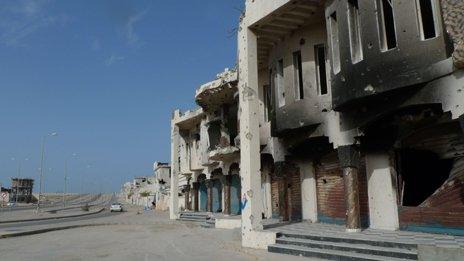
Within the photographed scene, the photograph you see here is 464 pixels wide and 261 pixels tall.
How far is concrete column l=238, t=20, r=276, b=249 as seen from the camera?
1562 centimetres

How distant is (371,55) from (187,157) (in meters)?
28.2

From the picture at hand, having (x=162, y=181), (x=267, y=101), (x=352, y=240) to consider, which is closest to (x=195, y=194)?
(x=267, y=101)

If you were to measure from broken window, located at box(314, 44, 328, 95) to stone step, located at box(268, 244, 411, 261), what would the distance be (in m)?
6.30

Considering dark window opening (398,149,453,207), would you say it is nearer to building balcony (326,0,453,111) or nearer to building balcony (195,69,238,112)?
building balcony (326,0,453,111)

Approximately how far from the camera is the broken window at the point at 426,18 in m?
11.5

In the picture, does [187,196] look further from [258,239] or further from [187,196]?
[258,239]

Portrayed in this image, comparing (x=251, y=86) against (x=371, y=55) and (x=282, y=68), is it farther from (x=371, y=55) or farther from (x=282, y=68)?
(x=371, y=55)

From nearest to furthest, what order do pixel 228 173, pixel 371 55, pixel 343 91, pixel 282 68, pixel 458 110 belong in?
pixel 458 110, pixel 371 55, pixel 343 91, pixel 282 68, pixel 228 173

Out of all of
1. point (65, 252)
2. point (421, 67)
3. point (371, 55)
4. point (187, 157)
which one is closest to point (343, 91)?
point (371, 55)

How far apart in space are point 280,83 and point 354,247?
837cm

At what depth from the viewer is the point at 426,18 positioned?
12.0 meters

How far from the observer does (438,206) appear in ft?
42.2

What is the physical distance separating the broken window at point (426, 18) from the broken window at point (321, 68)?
16.6 ft

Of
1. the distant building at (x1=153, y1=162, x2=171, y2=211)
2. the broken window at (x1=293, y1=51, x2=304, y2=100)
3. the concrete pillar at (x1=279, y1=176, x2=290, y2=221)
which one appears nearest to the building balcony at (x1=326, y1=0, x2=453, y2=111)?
the broken window at (x1=293, y1=51, x2=304, y2=100)
